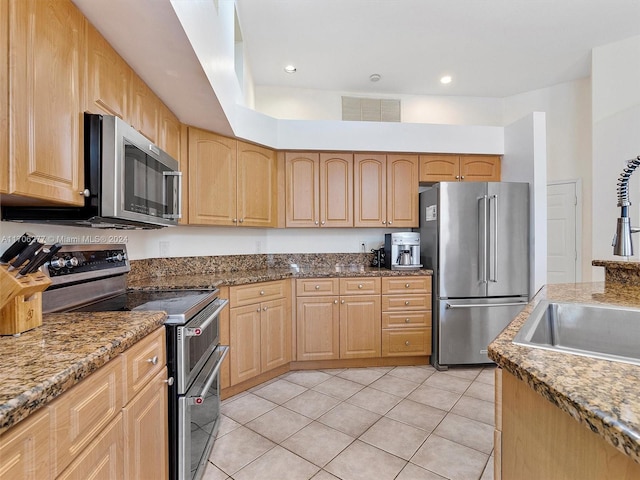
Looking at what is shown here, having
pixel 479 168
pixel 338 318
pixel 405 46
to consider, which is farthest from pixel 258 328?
pixel 405 46

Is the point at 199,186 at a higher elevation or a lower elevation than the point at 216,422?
higher

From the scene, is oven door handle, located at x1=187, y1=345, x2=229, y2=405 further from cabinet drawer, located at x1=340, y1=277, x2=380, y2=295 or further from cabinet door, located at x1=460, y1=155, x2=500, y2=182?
cabinet door, located at x1=460, y1=155, x2=500, y2=182

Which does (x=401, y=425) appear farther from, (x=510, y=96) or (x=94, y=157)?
(x=510, y=96)

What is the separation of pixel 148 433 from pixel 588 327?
5.52ft

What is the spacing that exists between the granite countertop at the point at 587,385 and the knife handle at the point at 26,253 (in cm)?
139

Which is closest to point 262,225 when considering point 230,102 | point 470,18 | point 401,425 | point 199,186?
point 199,186

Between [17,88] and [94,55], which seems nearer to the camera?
Result: [17,88]

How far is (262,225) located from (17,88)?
6.69 feet

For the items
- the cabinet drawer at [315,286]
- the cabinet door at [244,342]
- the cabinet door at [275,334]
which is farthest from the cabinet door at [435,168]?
the cabinet door at [244,342]

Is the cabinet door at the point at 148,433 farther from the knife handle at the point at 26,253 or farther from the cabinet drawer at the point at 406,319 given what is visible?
the cabinet drawer at the point at 406,319

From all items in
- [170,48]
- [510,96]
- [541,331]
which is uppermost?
[510,96]

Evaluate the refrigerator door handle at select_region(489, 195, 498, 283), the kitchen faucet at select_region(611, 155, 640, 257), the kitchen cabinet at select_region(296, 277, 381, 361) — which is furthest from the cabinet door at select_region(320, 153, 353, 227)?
the kitchen faucet at select_region(611, 155, 640, 257)

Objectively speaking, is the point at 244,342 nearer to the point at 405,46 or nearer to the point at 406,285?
the point at 406,285

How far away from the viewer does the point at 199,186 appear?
2.44m
